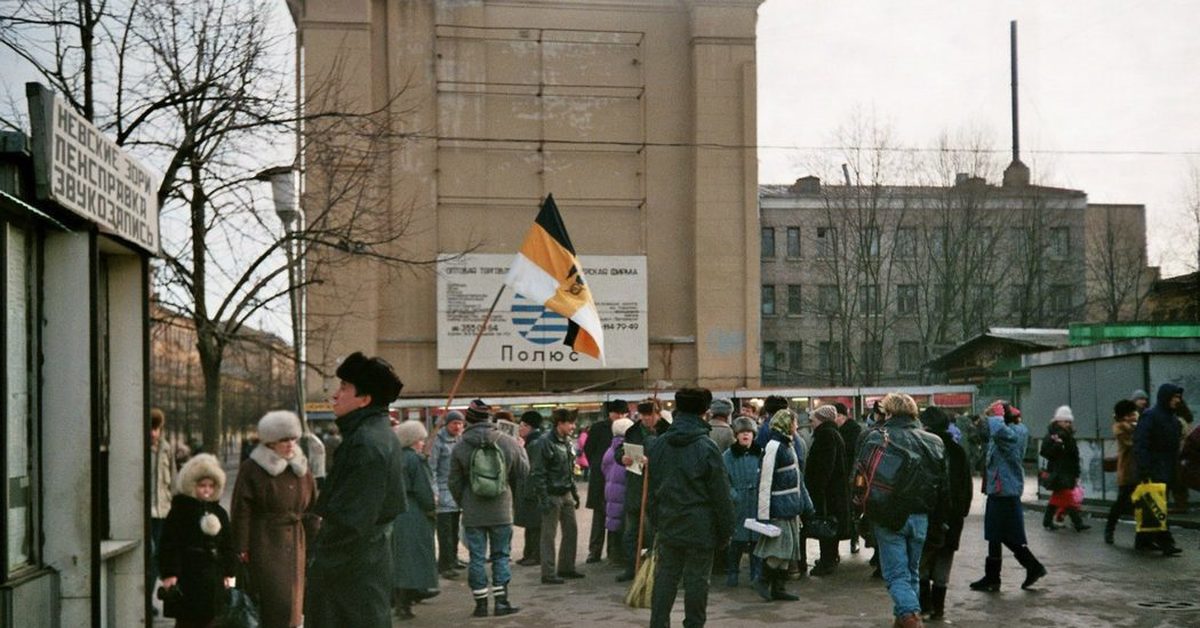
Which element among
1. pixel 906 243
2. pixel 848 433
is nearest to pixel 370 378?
pixel 848 433

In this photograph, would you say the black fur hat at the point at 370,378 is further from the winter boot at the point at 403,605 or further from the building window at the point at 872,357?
the building window at the point at 872,357

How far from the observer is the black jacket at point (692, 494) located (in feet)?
28.9

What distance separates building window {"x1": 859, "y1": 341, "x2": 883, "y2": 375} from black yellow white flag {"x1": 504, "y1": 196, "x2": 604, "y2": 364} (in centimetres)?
4081

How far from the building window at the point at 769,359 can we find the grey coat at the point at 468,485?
174 ft

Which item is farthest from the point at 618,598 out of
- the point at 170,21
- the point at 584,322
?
the point at 170,21

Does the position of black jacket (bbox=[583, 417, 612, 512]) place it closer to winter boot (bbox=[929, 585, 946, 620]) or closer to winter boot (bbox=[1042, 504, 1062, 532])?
winter boot (bbox=[929, 585, 946, 620])

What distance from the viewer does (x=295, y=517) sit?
8.56 m

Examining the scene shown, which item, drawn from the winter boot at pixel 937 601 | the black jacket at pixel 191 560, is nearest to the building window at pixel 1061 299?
the winter boot at pixel 937 601

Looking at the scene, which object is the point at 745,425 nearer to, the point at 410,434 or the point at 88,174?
the point at 410,434

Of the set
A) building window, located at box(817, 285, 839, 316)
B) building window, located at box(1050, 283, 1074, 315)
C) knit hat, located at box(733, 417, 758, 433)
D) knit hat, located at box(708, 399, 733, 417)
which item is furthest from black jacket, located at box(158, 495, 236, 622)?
building window, located at box(817, 285, 839, 316)

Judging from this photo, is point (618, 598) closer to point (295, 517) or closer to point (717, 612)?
point (717, 612)

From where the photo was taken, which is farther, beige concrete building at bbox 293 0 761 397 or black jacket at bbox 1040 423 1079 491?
beige concrete building at bbox 293 0 761 397

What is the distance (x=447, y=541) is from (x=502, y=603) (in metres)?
3.62

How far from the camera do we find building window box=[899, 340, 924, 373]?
6475 cm
